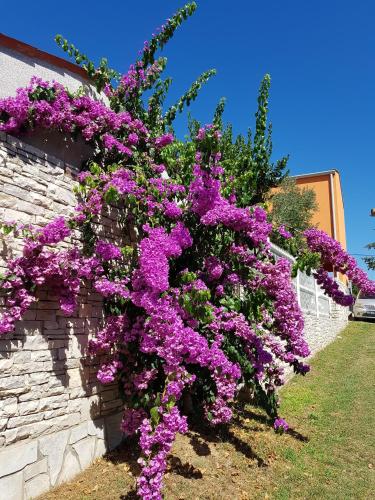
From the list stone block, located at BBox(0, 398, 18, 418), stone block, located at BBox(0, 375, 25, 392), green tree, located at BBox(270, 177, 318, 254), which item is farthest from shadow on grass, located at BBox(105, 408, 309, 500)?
green tree, located at BBox(270, 177, 318, 254)

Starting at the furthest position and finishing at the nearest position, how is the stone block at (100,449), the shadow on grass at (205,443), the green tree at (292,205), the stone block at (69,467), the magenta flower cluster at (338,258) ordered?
the green tree at (292,205) → the magenta flower cluster at (338,258) → the stone block at (100,449) → the shadow on grass at (205,443) → the stone block at (69,467)

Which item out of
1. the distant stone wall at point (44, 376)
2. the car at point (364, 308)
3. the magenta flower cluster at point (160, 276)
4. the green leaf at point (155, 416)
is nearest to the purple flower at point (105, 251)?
the magenta flower cluster at point (160, 276)

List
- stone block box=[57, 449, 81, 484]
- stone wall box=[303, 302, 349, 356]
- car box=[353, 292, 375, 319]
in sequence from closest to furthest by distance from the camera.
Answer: stone block box=[57, 449, 81, 484]
stone wall box=[303, 302, 349, 356]
car box=[353, 292, 375, 319]

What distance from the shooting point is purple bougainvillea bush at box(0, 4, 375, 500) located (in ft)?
11.9

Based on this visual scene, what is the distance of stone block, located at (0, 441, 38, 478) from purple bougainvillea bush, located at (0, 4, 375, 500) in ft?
2.91

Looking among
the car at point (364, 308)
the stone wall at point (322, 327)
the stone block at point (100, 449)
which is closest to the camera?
the stone block at point (100, 449)

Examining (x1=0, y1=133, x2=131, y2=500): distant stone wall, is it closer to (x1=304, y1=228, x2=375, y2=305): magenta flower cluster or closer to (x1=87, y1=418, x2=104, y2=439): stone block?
(x1=87, y1=418, x2=104, y2=439): stone block

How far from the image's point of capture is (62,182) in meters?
4.27

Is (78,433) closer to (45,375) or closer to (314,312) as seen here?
(45,375)

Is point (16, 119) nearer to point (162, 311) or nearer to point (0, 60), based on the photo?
point (0, 60)

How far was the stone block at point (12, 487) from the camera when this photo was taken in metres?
3.25

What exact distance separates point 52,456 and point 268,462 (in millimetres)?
2352

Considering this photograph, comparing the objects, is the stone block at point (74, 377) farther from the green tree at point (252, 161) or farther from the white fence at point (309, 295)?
the white fence at point (309, 295)

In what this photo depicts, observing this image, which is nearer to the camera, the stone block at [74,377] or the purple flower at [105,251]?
the stone block at [74,377]
